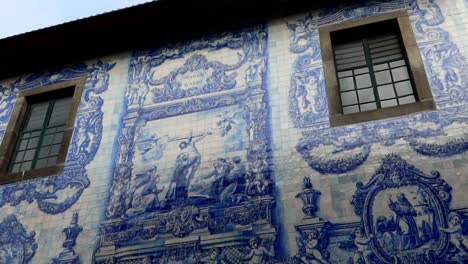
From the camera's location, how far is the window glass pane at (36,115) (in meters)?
7.98

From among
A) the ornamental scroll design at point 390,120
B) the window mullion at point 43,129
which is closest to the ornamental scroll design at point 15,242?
the window mullion at point 43,129

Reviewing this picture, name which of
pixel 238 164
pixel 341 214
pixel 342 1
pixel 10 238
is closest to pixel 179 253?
pixel 238 164

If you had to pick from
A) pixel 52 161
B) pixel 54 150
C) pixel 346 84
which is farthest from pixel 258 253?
pixel 54 150

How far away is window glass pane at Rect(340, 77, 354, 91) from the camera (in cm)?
680

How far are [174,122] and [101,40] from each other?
2.36 m

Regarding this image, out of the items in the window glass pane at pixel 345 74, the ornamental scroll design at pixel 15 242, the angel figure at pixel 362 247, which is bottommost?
the angel figure at pixel 362 247

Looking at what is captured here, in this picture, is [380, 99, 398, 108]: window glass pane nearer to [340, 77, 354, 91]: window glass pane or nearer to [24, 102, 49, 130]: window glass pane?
[340, 77, 354, 91]: window glass pane

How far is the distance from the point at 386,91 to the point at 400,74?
1.09 ft

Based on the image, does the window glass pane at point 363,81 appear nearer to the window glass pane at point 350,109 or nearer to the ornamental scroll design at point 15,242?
the window glass pane at point 350,109

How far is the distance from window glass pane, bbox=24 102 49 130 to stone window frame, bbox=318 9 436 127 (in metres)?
4.24

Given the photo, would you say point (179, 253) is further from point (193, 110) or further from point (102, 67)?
point (102, 67)

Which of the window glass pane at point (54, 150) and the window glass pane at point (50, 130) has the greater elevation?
the window glass pane at point (50, 130)

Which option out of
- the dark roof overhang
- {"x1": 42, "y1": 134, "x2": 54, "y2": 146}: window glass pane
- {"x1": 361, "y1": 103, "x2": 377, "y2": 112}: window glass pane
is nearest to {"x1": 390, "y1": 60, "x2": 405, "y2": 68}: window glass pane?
{"x1": 361, "y1": 103, "x2": 377, "y2": 112}: window glass pane

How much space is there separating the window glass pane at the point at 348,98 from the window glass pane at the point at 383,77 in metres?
0.36
